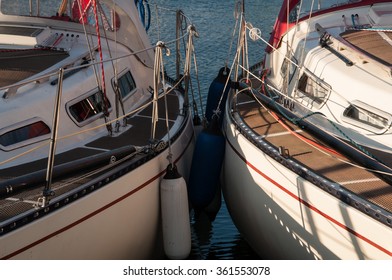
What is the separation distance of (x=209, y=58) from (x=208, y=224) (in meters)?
9.34

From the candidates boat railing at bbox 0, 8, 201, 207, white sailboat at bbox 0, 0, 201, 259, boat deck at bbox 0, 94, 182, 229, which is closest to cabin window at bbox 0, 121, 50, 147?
white sailboat at bbox 0, 0, 201, 259

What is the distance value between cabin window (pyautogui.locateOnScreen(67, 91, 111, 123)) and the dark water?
2.47 m

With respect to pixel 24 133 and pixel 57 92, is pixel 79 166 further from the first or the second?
pixel 57 92

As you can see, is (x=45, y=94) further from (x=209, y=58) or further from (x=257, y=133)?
(x=209, y=58)

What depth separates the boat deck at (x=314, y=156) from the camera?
7453 millimetres

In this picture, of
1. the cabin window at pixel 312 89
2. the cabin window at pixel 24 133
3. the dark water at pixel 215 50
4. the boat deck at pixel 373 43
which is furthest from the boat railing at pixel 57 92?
the boat deck at pixel 373 43

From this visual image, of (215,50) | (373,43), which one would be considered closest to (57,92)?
(373,43)

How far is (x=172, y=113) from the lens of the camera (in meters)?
10.9

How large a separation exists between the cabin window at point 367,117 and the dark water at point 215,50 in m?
2.76

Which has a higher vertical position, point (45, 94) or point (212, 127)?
point (45, 94)

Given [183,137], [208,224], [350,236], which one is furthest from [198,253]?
[350,236]

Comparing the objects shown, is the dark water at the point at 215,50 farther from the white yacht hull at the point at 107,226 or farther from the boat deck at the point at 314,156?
the boat deck at the point at 314,156

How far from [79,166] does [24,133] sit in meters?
0.97

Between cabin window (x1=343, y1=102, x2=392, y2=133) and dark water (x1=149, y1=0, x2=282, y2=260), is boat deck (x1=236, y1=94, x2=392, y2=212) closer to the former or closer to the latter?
cabin window (x1=343, y1=102, x2=392, y2=133)
